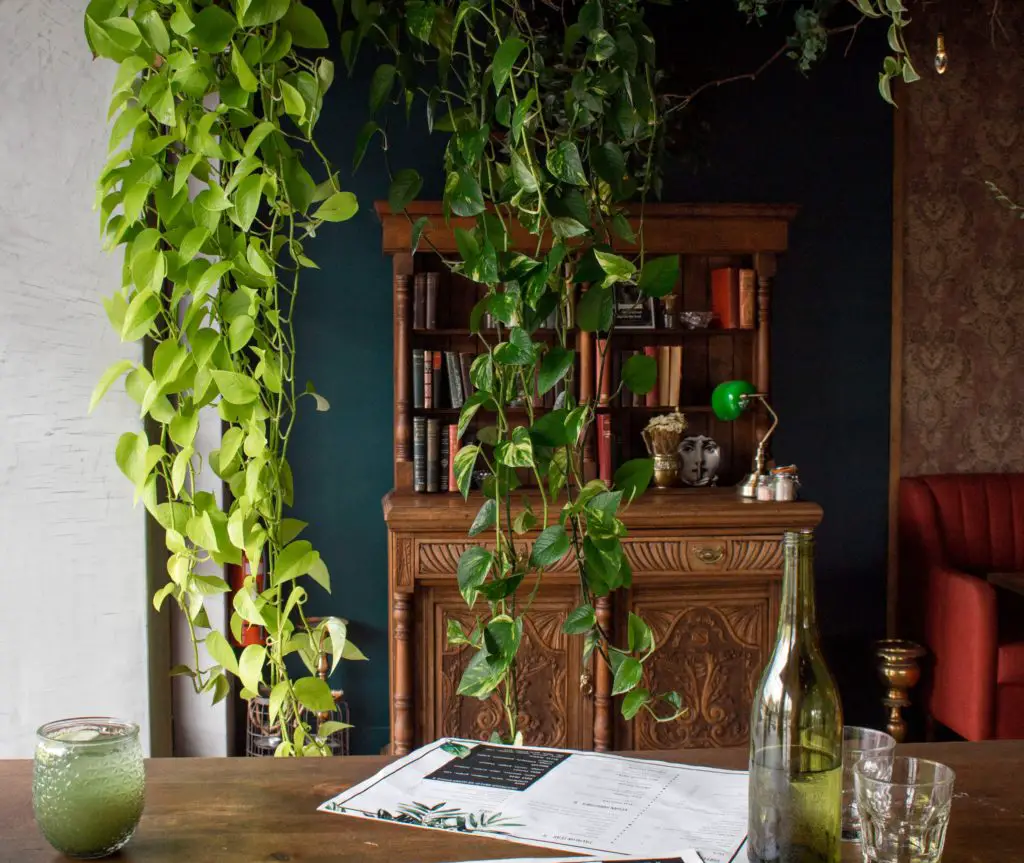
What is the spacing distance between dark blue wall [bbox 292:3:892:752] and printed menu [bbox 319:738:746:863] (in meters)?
2.79

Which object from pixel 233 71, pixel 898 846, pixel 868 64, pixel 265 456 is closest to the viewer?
pixel 898 846

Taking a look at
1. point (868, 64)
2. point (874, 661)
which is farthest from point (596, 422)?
point (868, 64)

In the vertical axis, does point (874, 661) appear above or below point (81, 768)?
below

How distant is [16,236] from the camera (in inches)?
89.0

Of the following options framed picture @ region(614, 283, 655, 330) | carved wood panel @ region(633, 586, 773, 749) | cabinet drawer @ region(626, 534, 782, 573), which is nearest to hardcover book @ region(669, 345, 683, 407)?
framed picture @ region(614, 283, 655, 330)

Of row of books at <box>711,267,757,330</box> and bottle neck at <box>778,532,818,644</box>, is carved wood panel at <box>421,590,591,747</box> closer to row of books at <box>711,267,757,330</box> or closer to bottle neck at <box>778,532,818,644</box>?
row of books at <box>711,267,757,330</box>

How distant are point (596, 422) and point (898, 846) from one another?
2933 mm

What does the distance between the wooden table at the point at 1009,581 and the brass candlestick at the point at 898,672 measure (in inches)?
18.2

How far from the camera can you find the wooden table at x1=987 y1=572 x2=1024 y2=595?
3.19 m

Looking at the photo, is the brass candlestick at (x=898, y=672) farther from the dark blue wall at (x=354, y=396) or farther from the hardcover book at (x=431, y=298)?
the hardcover book at (x=431, y=298)

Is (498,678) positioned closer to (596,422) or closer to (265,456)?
(265,456)

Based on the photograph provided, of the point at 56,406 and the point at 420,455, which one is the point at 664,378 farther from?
the point at 56,406

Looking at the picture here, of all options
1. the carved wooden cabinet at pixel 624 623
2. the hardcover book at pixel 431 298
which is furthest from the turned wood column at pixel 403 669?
the hardcover book at pixel 431 298

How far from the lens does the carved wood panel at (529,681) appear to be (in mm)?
3344
